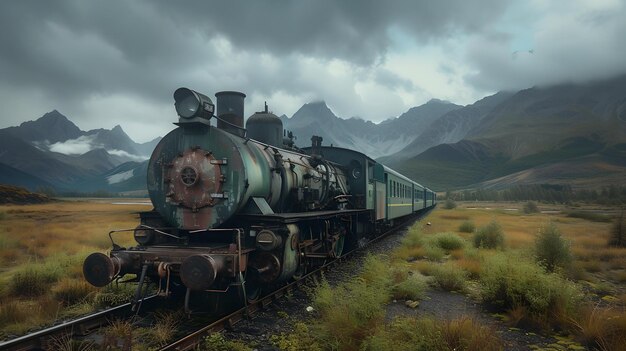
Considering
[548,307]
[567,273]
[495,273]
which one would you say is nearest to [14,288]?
[495,273]

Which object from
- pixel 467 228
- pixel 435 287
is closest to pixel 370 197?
pixel 435 287

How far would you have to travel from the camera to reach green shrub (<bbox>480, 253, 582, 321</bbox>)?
693 centimetres

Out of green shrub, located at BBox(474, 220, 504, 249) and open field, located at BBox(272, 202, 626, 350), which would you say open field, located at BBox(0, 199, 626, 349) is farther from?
green shrub, located at BBox(474, 220, 504, 249)

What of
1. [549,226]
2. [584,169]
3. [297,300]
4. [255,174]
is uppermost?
[584,169]

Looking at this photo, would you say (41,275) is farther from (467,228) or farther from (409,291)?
(467,228)

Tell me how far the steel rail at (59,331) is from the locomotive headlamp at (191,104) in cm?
361

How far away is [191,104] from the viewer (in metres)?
7.37

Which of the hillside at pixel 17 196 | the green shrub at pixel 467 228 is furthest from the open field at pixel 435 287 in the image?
the hillside at pixel 17 196

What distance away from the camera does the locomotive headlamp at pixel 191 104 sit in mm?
7281

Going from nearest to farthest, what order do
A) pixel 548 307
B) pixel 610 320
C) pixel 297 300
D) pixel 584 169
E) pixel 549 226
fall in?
pixel 610 320
pixel 548 307
pixel 297 300
pixel 549 226
pixel 584 169

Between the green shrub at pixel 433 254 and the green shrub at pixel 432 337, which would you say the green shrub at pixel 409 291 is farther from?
the green shrub at pixel 433 254

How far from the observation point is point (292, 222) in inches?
299

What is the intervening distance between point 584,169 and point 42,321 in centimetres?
18957

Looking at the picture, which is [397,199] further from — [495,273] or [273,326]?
[273,326]
